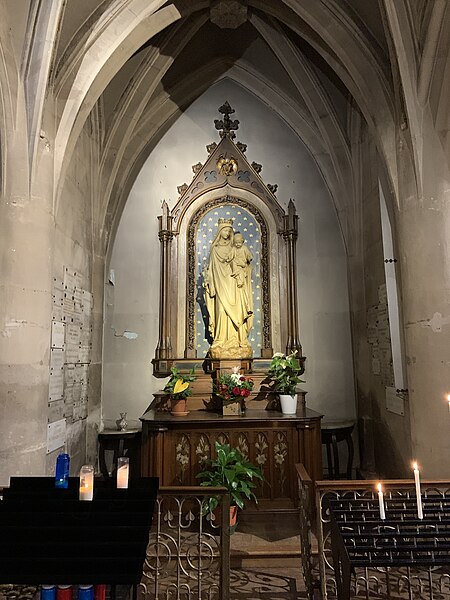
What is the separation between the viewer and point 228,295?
7.40 metres

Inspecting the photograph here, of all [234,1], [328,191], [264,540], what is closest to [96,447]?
[264,540]

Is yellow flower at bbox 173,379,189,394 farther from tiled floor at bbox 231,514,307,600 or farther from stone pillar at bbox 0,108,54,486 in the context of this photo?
stone pillar at bbox 0,108,54,486

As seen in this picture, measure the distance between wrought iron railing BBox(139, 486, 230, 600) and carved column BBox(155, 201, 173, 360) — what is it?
2.72m

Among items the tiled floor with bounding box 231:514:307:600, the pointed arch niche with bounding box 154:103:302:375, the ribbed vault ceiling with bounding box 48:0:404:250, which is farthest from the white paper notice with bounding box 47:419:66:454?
the ribbed vault ceiling with bounding box 48:0:404:250

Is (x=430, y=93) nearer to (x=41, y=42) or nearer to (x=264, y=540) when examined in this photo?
(x=41, y=42)

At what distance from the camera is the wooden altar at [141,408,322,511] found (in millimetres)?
5461

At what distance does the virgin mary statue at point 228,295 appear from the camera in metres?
7.33

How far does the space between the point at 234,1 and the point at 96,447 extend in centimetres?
700

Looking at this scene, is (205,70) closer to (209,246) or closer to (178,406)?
(209,246)

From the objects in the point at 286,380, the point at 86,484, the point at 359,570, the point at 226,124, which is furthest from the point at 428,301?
the point at 226,124

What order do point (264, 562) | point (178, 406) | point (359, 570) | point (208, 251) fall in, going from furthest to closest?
point (208, 251)
point (178, 406)
point (264, 562)
point (359, 570)

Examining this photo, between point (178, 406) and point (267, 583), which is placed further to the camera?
point (178, 406)

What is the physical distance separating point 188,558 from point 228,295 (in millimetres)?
4624

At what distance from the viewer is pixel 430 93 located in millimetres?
4793
